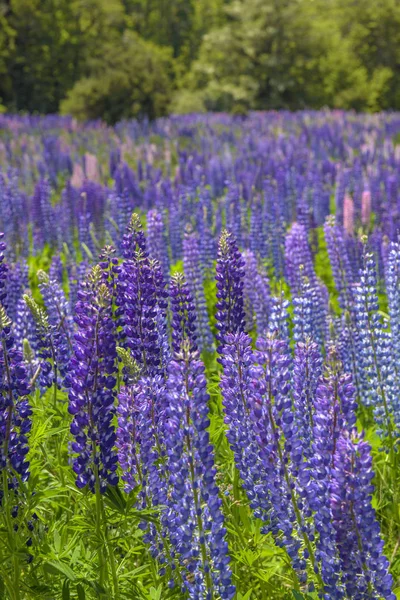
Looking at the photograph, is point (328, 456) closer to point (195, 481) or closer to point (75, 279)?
point (195, 481)

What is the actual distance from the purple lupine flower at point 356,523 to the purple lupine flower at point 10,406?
0.99 metres

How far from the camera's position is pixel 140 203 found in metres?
9.26

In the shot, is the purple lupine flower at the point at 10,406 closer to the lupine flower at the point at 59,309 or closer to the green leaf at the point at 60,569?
the green leaf at the point at 60,569

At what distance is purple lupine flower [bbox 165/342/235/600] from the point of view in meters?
2.07

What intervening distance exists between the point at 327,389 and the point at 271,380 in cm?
17

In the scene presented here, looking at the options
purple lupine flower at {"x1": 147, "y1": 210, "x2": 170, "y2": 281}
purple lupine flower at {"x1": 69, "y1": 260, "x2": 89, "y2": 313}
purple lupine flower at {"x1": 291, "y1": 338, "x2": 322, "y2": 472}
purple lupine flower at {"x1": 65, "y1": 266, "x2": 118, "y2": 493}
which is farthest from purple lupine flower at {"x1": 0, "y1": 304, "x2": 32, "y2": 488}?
purple lupine flower at {"x1": 147, "y1": 210, "x2": 170, "y2": 281}

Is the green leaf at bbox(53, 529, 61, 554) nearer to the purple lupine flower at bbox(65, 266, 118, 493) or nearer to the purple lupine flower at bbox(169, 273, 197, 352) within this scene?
the purple lupine flower at bbox(65, 266, 118, 493)

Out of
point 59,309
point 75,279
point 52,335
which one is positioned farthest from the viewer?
point 75,279

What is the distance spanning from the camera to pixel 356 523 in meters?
1.97

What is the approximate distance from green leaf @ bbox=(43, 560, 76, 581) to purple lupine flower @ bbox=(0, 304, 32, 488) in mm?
284

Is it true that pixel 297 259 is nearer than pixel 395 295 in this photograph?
No

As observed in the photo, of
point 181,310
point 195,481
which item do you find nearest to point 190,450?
point 195,481

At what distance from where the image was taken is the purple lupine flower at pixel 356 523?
1.92 m

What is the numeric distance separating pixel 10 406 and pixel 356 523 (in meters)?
1.08
